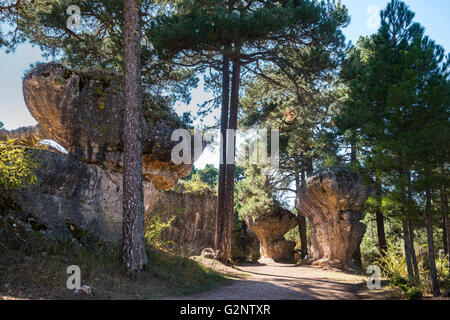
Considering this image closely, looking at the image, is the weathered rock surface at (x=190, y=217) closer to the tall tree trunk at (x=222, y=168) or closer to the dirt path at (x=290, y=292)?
the tall tree trunk at (x=222, y=168)

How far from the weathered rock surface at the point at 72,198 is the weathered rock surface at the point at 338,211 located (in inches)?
378

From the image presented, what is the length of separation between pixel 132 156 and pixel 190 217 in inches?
476

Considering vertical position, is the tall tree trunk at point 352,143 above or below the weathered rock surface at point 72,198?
above

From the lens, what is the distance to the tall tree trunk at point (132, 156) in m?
7.00

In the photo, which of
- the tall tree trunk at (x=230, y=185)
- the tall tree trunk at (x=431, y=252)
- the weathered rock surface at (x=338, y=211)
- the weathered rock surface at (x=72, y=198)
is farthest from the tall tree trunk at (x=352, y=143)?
the weathered rock surface at (x=72, y=198)

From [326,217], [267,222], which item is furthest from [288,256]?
[326,217]

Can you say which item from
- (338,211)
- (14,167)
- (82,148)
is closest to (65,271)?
(14,167)

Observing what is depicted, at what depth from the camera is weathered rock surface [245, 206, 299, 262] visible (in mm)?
20234

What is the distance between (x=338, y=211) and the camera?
1494 centimetres

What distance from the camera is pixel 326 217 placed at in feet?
50.7

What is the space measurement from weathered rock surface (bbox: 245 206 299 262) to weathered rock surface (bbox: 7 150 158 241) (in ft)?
42.2

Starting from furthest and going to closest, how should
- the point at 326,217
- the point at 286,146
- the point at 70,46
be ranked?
the point at 286,146 → the point at 326,217 → the point at 70,46

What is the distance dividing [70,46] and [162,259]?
7.56 meters
